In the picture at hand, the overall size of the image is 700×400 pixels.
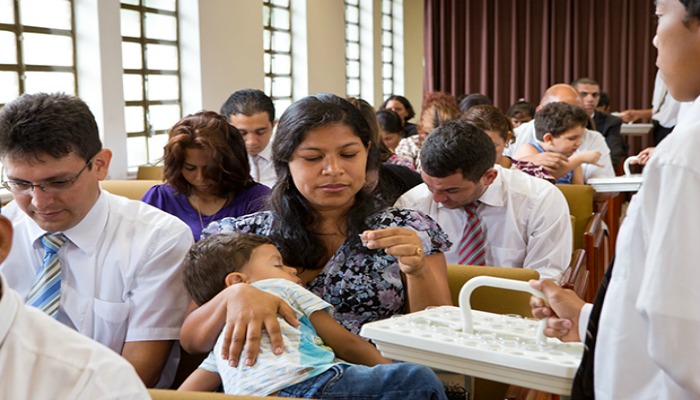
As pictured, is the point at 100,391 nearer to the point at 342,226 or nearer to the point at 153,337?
the point at 153,337

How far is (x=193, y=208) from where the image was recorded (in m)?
3.31

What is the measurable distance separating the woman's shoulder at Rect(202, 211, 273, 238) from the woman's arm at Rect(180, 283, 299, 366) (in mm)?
420

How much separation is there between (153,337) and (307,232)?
20.7 inches

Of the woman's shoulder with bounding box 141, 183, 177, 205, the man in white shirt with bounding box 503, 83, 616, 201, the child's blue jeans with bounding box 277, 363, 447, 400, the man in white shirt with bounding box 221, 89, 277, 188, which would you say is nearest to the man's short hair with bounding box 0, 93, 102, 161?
the child's blue jeans with bounding box 277, 363, 447, 400

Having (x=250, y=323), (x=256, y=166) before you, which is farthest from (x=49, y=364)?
(x=256, y=166)

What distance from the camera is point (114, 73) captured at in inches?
231

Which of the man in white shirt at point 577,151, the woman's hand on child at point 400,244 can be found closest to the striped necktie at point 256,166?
the man in white shirt at point 577,151

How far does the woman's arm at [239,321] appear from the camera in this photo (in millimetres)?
1806

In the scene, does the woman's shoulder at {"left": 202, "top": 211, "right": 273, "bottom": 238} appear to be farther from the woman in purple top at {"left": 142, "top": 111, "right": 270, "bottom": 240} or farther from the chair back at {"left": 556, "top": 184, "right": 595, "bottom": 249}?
the chair back at {"left": 556, "top": 184, "right": 595, "bottom": 249}

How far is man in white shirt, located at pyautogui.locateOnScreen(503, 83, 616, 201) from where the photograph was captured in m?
4.85

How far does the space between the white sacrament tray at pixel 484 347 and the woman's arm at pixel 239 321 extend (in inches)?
15.2

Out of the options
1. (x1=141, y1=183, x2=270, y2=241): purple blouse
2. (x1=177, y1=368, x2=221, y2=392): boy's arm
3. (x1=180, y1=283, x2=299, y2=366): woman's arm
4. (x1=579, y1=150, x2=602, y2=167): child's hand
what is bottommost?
(x1=177, y1=368, x2=221, y2=392): boy's arm

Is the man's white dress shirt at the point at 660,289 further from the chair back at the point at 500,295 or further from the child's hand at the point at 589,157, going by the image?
the child's hand at the point at 589,157

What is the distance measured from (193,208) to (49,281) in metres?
1.18
